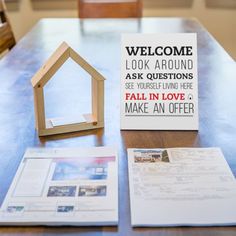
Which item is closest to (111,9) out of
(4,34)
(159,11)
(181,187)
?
(4,34)

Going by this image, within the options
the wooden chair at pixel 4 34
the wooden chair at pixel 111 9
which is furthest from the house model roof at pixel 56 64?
the wooden chair at pixel 111 9

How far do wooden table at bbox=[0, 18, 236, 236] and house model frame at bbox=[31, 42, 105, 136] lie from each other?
2 centimetres

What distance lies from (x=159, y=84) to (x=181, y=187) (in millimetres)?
341

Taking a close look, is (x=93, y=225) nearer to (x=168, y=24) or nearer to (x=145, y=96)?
(x=145, y=96)

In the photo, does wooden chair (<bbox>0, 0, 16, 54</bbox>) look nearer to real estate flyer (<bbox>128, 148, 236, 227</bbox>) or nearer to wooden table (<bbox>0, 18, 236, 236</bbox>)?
wooden table (<bbox>0, 18, 236, 236</bbox>)

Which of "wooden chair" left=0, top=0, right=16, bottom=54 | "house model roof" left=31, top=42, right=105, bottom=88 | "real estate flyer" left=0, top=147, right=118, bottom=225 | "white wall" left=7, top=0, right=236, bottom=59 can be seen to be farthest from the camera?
"white wall" left=7, top=0, right=236, bottom=59

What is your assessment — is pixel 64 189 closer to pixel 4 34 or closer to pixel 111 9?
pixel 4 34

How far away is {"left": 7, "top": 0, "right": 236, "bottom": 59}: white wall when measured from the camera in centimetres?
338

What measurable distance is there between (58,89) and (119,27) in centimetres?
94

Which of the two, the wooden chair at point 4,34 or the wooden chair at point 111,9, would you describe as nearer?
the wooden chair at point 4,34

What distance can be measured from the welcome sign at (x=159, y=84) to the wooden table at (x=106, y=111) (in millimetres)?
34

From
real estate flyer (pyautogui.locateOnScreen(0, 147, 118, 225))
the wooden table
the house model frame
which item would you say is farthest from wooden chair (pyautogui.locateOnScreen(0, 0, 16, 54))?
real estate flyer (pyautogui.locateOnScreen(0, 147, 118, 225))

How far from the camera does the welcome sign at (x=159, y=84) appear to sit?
40.8 inches

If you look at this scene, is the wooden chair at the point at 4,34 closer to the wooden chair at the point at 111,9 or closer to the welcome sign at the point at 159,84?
the wooden chair at the point at 111,9
